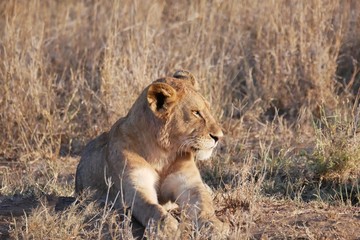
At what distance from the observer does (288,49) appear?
29.2ft

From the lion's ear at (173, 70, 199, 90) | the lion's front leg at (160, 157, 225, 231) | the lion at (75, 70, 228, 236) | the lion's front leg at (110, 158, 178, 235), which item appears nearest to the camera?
the lion's front leg at (110, 158, 178, 235)

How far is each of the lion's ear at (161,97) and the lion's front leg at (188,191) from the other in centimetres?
36

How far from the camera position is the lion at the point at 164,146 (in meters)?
5.34

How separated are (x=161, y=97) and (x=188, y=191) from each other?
23.4 inches

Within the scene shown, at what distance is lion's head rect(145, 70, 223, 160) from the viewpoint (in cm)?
536

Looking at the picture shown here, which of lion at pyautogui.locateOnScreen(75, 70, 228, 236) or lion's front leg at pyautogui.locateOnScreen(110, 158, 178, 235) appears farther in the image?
lion at pyautogui.locateOnScreen(75, 70, 228, 236)

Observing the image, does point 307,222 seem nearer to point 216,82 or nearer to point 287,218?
point 287,218

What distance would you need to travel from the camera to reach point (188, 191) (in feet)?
17.6

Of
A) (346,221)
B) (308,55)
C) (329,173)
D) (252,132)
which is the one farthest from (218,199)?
(308,55)

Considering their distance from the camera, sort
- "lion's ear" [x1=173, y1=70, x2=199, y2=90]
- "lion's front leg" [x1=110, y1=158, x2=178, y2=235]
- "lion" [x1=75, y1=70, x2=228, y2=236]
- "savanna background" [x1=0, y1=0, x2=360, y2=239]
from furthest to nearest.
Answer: "savanna background" [x1=0, y1=0, x2=360, y2=239] < "lion's ear" [x1=173, y1=70, x2=199, y2=90] < "lion" [x1=75, y1=70, x2=228, y2=236] < "lion's front leg" [x1=110, y1=158, x2=178, y2=235]

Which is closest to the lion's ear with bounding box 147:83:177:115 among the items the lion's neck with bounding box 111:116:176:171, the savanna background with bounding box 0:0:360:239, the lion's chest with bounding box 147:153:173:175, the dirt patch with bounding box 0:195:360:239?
the lion's neck with bounding box 111:116:176:171

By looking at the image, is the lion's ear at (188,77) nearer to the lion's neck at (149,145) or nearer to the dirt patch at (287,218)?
the lion's neck at (149,145)

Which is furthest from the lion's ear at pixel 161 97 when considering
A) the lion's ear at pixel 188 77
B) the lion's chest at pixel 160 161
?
the lion's ear at pixel 188 77

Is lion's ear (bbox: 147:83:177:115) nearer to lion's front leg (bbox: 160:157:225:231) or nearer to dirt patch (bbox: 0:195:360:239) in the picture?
lion's front leg (bbox: 160:157:225:231)
